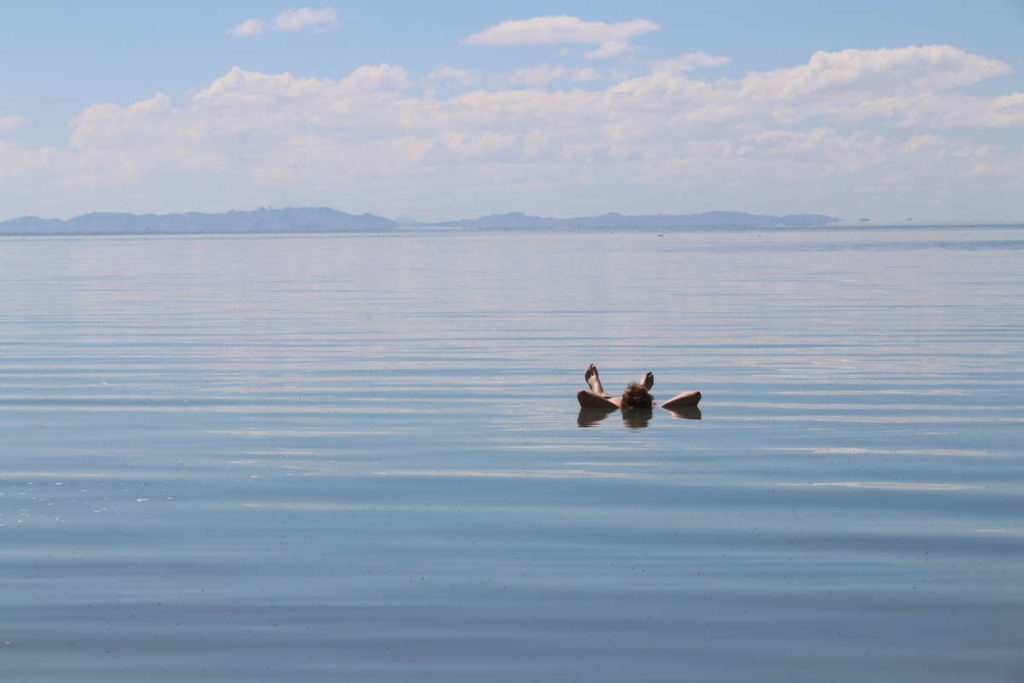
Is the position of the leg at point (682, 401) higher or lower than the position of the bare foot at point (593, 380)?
lower

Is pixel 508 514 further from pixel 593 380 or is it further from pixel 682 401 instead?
pixel 593 380

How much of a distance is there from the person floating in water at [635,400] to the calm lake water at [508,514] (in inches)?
18.1

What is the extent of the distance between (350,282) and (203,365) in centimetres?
4560

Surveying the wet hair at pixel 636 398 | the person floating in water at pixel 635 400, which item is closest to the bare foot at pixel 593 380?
the person floating in water at pixel 635 400

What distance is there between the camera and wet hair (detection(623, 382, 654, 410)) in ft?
75.5

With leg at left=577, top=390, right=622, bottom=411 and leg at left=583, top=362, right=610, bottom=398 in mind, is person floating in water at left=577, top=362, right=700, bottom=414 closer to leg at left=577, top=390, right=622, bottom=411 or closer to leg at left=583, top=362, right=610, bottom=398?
leg at left=577, top=390, right=622, bottom=411

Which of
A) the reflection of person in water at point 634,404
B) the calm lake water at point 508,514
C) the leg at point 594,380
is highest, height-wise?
the leg at point 594,380

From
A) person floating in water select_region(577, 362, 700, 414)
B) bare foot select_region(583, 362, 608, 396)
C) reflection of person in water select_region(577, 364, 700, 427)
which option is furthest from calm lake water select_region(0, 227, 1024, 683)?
bare foot select_region(583, 362, 608, 396)

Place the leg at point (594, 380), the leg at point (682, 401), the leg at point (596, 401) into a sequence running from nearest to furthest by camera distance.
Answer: the leg at point (682, 401) < the leg at point (596, 401) < the leg at point (594, 380)

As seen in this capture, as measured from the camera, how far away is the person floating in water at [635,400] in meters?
23.1

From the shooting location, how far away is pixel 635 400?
23.2 meters

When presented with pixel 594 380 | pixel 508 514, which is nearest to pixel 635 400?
pixel 594 380

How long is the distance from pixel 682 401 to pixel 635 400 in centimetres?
92

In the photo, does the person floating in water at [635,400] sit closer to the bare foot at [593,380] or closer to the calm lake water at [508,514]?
the bare foot at [593,380]
